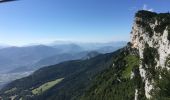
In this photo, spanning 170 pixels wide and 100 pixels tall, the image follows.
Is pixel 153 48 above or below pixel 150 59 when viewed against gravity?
above

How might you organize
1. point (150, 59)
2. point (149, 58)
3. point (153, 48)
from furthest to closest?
1. point (153, 48)
2. point (149, 58)
3. point (150, 59)

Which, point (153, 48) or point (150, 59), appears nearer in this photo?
point (150, 59)

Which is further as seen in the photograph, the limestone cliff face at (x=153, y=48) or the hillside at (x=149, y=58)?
the limestone cliff face at (x=153, y=48)

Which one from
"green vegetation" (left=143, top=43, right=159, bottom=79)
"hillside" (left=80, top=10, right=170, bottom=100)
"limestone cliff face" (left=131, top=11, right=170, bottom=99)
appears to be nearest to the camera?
"hillside" (left=80, top=10, right=170, bottom=100)

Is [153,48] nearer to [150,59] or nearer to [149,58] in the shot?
[149,58]

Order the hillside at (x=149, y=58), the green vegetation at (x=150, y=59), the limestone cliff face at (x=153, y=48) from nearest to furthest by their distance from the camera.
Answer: the hillside at (x=149, y=58), the limestone cliff face at (x=153, y=48), the green vegetation at (x=150, y=59)

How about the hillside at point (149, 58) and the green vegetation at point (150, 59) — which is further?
the green vegetation at point (150, 59)

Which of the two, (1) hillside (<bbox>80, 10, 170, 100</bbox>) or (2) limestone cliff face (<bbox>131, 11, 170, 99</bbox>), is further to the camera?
(2) limestone cliff face (<bbox>131, 11, 170, 99</bbox>)

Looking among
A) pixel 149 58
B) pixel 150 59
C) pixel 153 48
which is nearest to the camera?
pixel 150 59

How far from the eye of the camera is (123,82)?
196 metres

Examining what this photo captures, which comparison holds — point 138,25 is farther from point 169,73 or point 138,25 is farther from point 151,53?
point 169,73

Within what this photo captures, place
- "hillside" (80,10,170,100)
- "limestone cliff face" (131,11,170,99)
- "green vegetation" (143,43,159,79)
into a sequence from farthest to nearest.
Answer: "green vegetation" (143,43,159,79), "limestone cliff face" (131,11,170,99), "hillside" (80,10,170,100)

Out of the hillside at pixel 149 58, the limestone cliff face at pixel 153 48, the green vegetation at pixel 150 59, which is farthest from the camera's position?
the green vegetation at pixel 150 59

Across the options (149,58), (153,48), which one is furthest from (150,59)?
(153,48)
